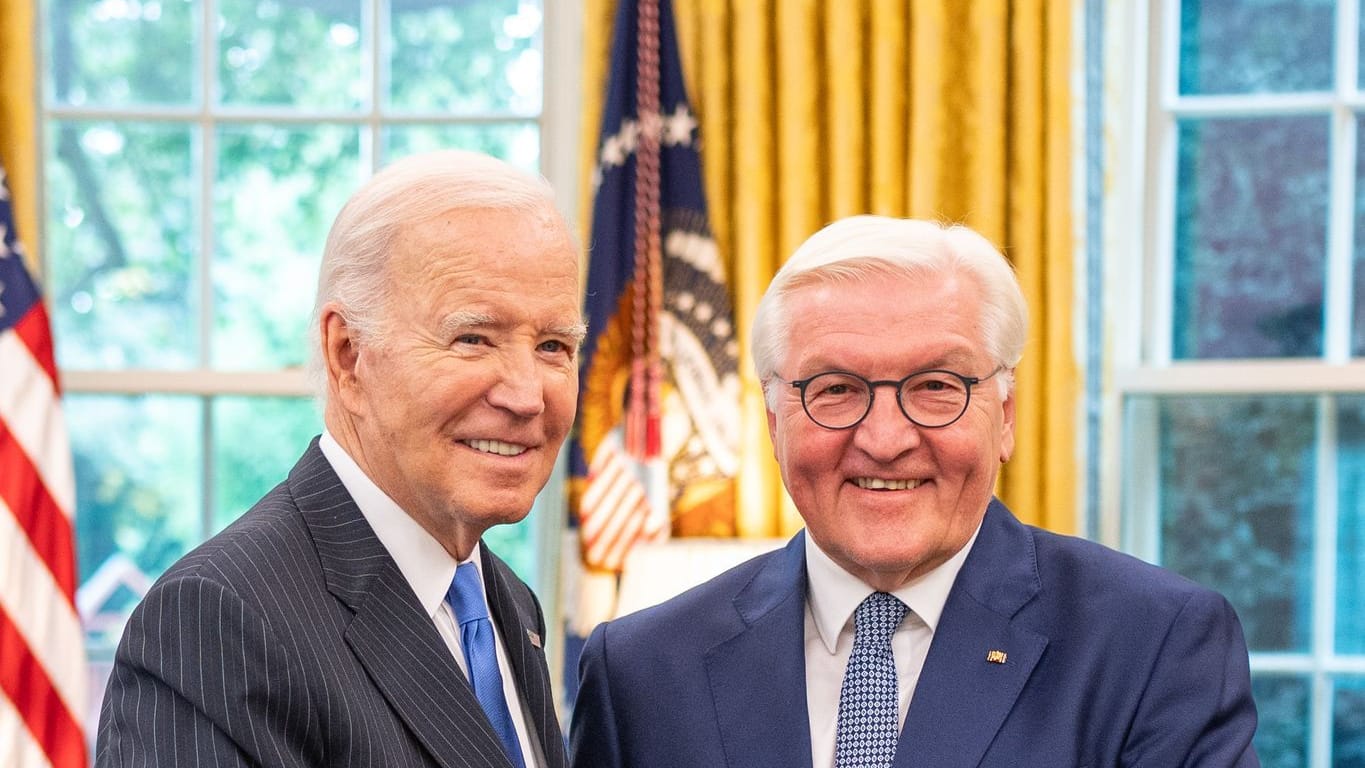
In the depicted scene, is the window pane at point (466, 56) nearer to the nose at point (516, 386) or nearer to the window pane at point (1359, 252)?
the window pane at point (1359, 252)

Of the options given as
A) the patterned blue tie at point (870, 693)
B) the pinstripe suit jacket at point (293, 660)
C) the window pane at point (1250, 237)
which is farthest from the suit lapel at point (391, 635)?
the window pane at point (1250, 237)

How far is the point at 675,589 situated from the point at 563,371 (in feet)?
5.17

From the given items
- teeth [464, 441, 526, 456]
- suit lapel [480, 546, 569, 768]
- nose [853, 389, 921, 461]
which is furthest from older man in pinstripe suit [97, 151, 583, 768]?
nose [853, 389, 921, 461]

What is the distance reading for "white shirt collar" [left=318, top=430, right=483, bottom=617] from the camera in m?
1.67

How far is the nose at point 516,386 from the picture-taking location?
1621 millimetres

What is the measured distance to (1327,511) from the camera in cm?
364

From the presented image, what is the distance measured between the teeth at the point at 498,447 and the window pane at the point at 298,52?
234cm

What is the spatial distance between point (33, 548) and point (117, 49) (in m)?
1.29

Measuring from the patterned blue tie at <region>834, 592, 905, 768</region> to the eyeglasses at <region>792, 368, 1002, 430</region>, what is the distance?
0.76 feet

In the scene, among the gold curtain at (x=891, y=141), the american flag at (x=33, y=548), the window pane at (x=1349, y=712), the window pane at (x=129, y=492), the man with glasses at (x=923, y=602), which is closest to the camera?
the man with glasses at (x=923, y=602)

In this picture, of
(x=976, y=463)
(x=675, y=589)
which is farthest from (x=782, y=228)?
(x=976, y=463)

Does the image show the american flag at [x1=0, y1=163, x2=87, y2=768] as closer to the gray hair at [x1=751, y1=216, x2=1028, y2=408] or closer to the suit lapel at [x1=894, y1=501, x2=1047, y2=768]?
the gray hair at [x1=751, y1=216, x2=1028, y2=408]

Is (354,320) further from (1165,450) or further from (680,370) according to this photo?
(1165,450)

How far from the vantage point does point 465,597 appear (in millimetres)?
1759
